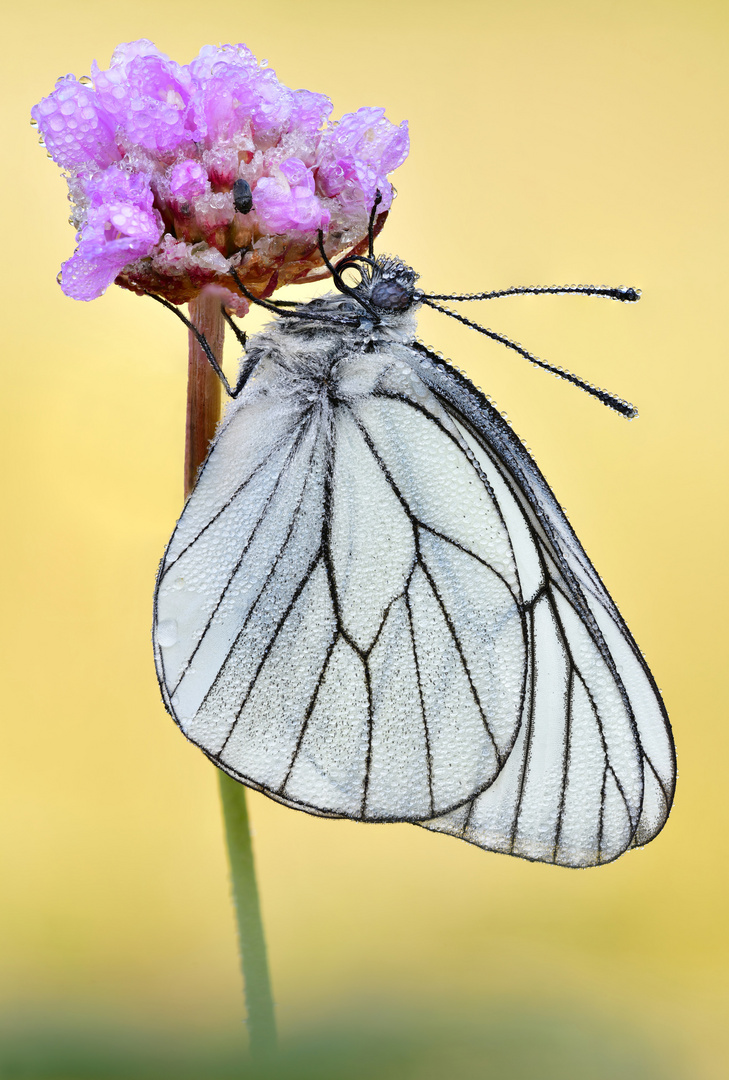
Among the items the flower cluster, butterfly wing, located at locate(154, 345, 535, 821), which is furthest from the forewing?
the flower cluster

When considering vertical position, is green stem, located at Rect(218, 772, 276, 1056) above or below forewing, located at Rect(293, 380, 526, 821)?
below

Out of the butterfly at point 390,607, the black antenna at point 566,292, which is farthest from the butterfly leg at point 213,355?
the black antenna at point 566,292

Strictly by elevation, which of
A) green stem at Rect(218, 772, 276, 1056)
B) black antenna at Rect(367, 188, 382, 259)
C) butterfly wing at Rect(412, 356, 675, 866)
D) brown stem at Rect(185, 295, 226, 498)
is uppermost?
black antenna at Rect(367, 188, 382, 259)

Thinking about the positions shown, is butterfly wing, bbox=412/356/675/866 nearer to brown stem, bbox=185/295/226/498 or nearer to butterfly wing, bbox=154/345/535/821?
butterfly wing, bbox=154/345/535/821

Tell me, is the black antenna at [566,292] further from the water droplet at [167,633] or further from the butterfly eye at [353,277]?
the water droplet at [167,633]

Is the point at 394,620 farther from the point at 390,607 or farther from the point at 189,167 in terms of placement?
the point at 189,167

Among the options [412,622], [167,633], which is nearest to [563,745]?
[412,622]

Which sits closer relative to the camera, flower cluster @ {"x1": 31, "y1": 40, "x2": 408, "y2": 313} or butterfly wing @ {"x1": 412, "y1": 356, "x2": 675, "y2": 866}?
flower cluster @ {"x1": 31, "y1": 40, "x2": 408, "y2": 313}
